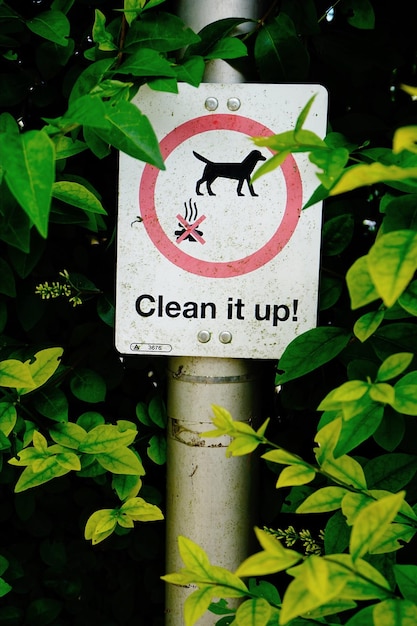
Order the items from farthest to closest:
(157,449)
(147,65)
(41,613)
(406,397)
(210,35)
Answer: (41,613) → (157,449) → (210,35) → (147,65) → (406,397)

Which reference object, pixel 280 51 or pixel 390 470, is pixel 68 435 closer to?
pixel 390 470

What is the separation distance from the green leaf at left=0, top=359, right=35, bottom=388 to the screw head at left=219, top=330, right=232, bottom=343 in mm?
314

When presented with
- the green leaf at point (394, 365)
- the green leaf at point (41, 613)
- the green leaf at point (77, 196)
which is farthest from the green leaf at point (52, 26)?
the green leaf at point (41, 613)

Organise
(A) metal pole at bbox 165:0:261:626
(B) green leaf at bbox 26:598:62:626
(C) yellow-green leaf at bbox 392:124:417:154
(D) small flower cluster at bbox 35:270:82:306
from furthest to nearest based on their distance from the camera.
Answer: (B) green leaf at bbox 26:598:62:626 < (D) small flower cluster at bbox 35:270:82:306 < (A) metal pole at bbox 165:0:261:626 < (C) yellow-green leaf at bbox 392:124:417:154

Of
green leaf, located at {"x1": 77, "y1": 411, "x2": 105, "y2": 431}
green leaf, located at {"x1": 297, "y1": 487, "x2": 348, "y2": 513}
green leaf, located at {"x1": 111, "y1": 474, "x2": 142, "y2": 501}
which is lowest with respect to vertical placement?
green leaf, located at {"x1": 111, "y1": 474, "x2": 142, "y2": 501}

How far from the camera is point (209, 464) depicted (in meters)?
1.13

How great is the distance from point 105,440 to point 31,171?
54cm

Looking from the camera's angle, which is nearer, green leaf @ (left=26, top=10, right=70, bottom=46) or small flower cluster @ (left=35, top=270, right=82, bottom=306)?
green leaf @ (left=26, top=10, right=70, bottom=46)

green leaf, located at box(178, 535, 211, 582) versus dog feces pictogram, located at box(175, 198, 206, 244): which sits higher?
dog feces pictogram, located at box(175, 198, 206, 244)

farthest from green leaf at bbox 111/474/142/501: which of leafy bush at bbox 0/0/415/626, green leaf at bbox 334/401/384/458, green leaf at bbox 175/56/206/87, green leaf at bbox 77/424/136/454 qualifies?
green leaf at bbox 175/56/206/87

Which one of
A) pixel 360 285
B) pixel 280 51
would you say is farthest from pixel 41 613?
pixel 280 51

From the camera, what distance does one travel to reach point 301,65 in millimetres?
1096

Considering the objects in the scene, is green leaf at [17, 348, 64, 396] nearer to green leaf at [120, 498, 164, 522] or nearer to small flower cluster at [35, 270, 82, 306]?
small flower cluster at [35, 270, 82, 306]

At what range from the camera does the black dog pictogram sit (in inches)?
40.7
